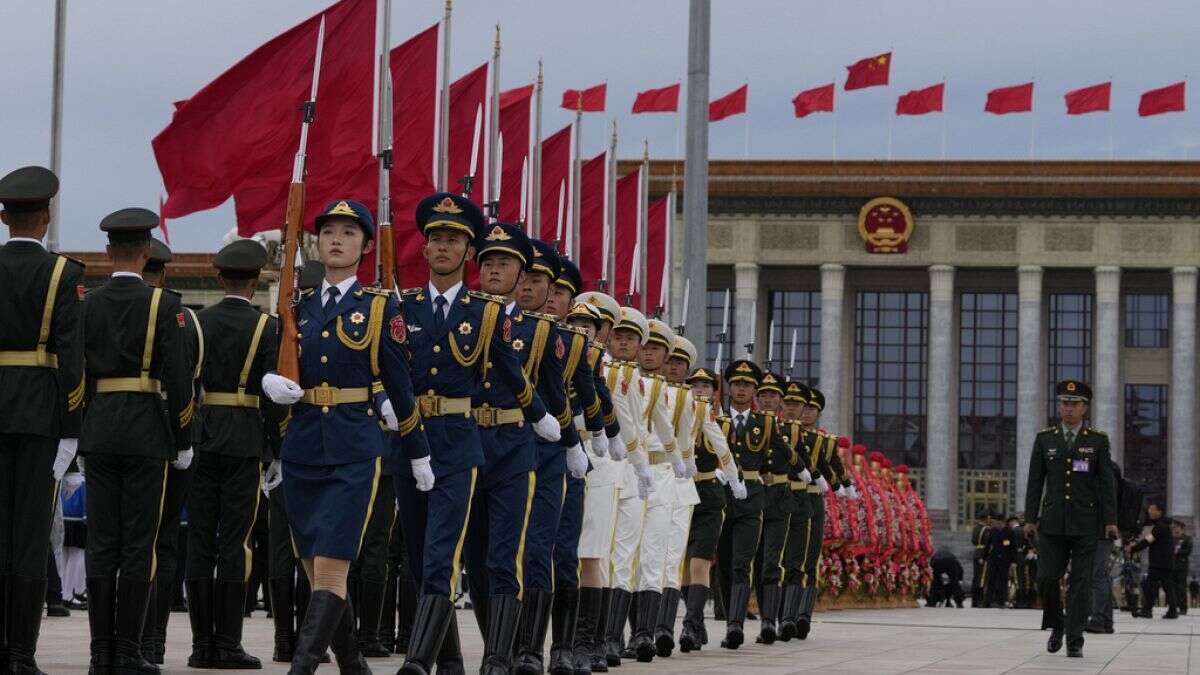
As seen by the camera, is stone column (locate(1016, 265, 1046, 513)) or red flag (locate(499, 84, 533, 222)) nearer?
red flag (locate(499, 84, 533, 222))

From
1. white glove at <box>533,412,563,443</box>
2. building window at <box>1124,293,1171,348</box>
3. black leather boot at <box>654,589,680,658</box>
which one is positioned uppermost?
building window at <box>1124,293,1171,348</box>

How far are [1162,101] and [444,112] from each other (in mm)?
37814

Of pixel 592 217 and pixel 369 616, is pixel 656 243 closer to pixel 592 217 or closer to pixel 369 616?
pixel 592 217

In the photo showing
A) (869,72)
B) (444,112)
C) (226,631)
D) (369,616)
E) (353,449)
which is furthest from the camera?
(869,72)

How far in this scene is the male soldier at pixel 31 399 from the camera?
9.13 meters

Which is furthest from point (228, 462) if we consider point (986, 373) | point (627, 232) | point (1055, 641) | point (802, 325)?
point (986, 373)

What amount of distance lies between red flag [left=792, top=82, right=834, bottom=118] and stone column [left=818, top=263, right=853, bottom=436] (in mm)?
14200

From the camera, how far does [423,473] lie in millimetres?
9102

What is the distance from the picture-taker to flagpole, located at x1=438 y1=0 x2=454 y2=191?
2112cm

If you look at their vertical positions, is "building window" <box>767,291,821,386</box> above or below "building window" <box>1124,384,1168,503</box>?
above

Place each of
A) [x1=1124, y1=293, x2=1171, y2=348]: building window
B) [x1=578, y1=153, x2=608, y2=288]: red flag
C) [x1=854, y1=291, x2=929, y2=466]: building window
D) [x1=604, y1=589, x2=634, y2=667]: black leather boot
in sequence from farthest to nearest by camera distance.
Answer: [x1=854, y1=291, x2=929, y2=466]: building window → [x1=1124, y1=293, x2=1171, y2=348]: building window → [x1=578, y1=153, x2=608, y2=288]: red flag → [x1=604, y1=589, x2=634, y2=667]: black leather boot

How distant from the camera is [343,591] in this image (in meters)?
8.77

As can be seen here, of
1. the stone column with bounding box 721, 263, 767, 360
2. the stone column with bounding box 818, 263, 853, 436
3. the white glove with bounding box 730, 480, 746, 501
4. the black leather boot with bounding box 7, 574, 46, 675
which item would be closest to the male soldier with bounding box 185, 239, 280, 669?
the black leather boot with bounding box 7, 574, 46, 675

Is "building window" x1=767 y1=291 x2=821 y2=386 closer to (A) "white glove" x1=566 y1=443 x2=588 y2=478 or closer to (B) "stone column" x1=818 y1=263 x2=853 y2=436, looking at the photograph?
(B) "stone column" x1=818 y1=263 x2=853 y2=436
